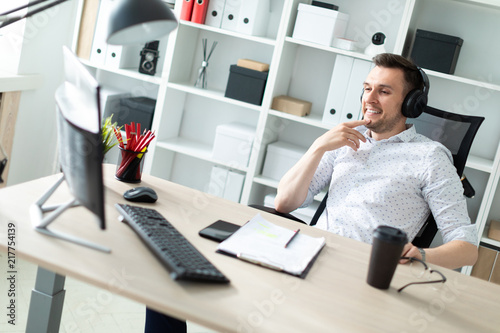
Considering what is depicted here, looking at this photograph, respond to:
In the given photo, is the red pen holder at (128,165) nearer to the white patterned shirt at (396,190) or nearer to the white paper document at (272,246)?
the white paper document at (272,246)

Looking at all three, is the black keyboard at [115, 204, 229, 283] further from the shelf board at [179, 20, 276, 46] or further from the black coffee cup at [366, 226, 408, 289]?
the shelf board at [179, 20, 276, 46]

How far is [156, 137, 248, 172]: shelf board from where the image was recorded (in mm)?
3236

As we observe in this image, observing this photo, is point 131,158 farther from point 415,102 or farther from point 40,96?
point 40,96

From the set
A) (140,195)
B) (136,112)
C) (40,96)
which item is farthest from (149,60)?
(140,195)

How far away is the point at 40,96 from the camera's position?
3.35 m

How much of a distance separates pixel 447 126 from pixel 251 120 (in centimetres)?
151

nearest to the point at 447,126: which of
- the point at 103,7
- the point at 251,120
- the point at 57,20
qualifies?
the point at 251,120

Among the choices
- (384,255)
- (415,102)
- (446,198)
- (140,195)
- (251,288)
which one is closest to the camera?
(251,288)

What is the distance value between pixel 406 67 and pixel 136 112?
1742 millimetres

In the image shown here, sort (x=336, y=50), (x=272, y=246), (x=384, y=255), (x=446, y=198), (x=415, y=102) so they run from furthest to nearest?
(x=336, y=50)
(x=415, y=102)
(x=446, y=198)
(x=272, y=246)
(x=384, y=255)

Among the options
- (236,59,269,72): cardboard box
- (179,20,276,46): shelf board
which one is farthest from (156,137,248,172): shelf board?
(179,20,276,46): shelf board

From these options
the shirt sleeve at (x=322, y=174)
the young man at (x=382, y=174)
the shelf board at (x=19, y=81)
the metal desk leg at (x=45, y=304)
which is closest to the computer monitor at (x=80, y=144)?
the metal desk leg at (x=45, y=304)

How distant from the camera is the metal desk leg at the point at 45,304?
1.50 meters

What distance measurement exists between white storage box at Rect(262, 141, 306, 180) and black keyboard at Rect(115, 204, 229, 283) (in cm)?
168
